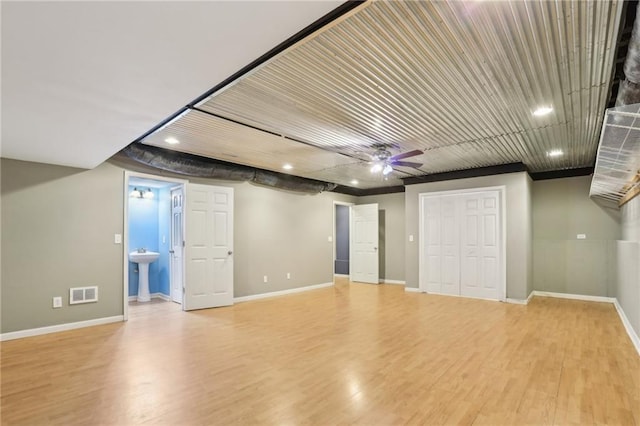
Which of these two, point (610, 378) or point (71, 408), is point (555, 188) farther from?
point (71, 408)

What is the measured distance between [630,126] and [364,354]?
10.4 feet

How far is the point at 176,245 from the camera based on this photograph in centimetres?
602

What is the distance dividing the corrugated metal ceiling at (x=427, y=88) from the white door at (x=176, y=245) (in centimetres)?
125

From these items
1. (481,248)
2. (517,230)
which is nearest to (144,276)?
(481,248)

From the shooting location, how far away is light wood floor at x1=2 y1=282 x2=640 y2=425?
93.7 inches

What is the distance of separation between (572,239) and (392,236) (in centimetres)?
378

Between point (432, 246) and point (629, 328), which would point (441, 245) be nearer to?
point (432, 246)

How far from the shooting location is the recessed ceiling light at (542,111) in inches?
134

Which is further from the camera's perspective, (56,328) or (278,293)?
(278,293)

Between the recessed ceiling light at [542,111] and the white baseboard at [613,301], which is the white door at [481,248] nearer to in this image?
the white baseboard at [613,301]

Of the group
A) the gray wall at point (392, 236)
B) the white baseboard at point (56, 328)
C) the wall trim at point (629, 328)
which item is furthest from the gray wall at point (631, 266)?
the white baseboard at point (56, 328)

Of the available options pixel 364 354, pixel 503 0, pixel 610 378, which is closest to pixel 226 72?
pixel 503 0

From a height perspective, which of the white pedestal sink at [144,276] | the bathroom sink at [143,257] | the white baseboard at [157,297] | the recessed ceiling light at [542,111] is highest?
the recessed ceiling light at [542,111]

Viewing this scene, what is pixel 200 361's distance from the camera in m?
3.34
